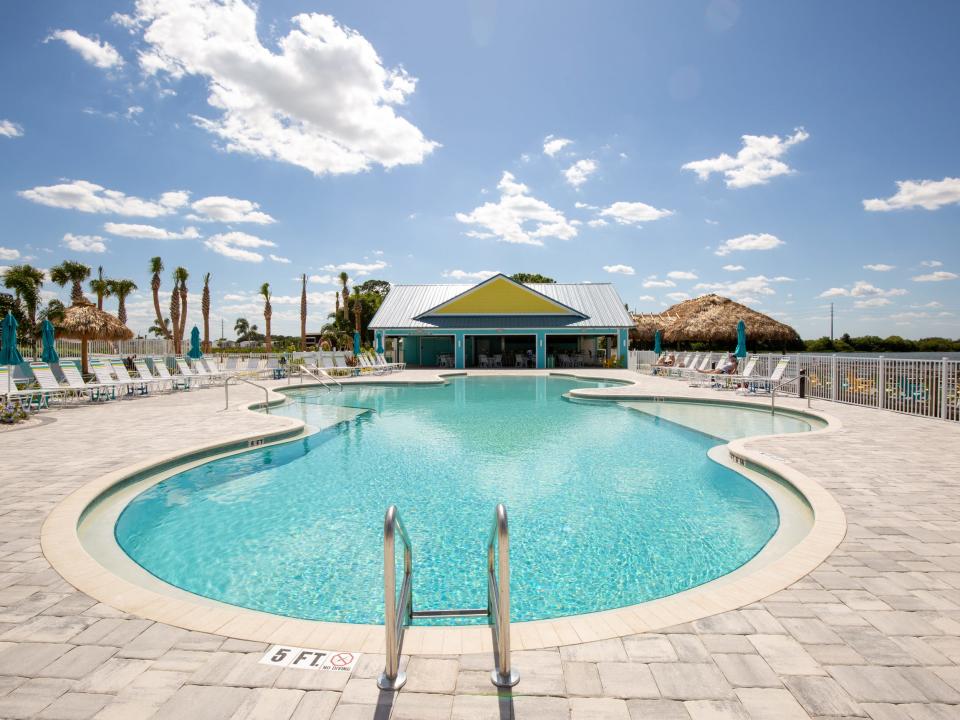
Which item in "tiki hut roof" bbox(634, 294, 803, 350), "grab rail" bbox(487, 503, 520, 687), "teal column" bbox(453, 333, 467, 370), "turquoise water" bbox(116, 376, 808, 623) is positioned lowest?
"turquoise water" bbox(116, 376, 808, 623)

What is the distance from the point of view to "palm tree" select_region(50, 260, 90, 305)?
40.8 meters

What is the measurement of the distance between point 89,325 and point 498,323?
733 inches

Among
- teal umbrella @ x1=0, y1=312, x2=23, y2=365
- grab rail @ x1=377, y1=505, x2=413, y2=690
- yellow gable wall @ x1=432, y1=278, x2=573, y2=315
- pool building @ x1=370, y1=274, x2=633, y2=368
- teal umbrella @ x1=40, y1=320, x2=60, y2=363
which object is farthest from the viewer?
yellow gable wall @ x1=432, y1=278, x2=573, y2=315

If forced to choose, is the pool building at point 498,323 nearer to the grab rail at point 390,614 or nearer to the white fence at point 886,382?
the white fence at point 886,382

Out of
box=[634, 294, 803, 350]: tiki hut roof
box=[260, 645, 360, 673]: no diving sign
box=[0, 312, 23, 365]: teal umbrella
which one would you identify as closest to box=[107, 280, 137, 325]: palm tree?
box=[0, 312, 23, 365]: teal umbrella

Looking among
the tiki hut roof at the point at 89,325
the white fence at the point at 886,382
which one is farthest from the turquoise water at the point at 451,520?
the tiki hut roof at the point at 89,325

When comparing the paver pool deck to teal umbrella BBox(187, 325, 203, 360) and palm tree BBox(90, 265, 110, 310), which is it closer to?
teal umbrella BBox(187, 325, 203, 360)

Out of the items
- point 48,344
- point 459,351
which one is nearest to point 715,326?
point 459,351

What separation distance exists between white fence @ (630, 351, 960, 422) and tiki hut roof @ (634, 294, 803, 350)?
1026 inches

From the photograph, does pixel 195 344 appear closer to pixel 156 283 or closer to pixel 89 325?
pixel 89 325

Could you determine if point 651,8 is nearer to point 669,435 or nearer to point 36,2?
point 669,435

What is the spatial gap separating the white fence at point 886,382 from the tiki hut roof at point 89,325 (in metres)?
22.8

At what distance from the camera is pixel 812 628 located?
8.20 ft

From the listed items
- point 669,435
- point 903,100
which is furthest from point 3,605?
point 903,100
